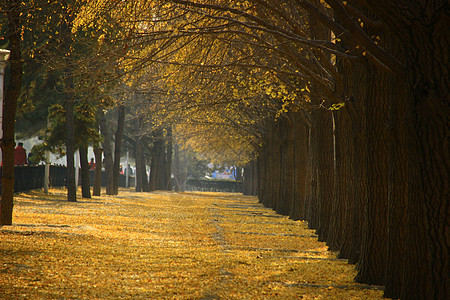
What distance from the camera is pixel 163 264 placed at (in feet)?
33.3

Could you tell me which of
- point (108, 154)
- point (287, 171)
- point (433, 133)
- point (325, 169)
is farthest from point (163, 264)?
point (108, 154)

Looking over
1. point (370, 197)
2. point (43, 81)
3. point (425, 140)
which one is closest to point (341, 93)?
point (370, 197)

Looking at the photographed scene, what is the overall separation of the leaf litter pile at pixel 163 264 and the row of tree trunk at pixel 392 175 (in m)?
0.57

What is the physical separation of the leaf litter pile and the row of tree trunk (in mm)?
572

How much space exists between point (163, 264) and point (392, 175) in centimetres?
374

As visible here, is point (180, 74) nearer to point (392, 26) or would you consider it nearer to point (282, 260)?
point (282, 260)

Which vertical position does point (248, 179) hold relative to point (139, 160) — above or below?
below

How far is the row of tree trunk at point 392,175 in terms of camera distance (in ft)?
22.5

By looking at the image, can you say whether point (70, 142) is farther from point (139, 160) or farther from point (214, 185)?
point (214, 185)

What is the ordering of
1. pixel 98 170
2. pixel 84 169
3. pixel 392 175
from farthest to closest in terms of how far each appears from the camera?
1. pixel 98 170
2. pixel 84 169
3. pixel 392 175

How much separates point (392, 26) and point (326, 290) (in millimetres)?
3443

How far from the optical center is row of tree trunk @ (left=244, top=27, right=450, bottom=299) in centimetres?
685

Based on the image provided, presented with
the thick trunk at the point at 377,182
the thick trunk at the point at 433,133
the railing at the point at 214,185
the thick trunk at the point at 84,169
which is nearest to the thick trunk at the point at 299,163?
the thick trunk at the point at 84,169

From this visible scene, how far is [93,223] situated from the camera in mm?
17547
